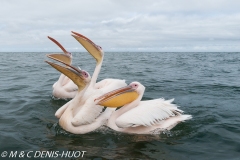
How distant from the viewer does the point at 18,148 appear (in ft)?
14.4

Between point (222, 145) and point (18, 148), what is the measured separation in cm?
339

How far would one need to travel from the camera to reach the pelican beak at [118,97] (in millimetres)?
4922

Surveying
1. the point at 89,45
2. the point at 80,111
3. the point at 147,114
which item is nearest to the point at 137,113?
the point at 147,114

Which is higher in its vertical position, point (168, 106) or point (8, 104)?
point (168, 106)

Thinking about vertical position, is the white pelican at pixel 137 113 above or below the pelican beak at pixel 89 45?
below

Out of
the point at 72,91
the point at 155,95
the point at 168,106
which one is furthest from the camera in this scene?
the point at 155,95

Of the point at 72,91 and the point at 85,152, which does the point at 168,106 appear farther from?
the point at 72,91

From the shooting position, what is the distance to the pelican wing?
473 centimetres

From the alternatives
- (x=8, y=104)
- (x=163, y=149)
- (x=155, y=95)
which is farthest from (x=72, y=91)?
(x=163, y=149)
